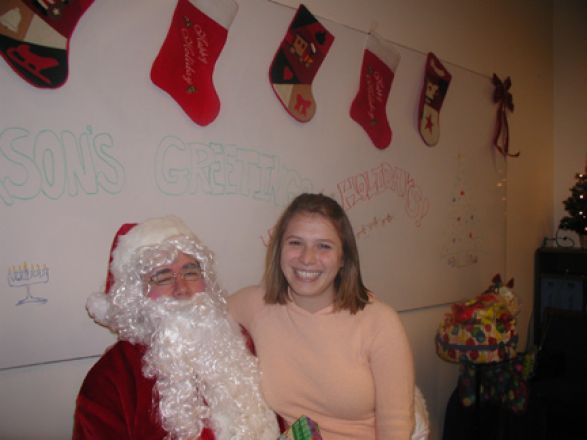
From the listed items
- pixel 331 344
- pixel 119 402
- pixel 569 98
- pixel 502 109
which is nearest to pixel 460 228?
pixel 502 109

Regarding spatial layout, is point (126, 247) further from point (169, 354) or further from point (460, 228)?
point (460, 228)

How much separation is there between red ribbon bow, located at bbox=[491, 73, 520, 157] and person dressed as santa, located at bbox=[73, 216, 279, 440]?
2.33m

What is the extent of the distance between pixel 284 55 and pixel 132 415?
4.76 ft

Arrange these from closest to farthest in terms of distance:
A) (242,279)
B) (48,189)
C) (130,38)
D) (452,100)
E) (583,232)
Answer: (48,189)
(130,38)
(242,279)
(452,100)
(583,232)

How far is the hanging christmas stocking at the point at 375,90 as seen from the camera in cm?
207

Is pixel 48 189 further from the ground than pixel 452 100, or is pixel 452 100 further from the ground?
pixel 452 100

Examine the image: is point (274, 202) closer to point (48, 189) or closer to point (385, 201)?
point (385, 201)

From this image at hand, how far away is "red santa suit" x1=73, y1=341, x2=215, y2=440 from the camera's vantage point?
1.06 m

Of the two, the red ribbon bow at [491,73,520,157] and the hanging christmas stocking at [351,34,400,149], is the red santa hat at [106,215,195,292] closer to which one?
the hanging christmas stocking at [351,34,400,149]

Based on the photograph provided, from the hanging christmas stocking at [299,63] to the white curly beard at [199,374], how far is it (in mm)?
965

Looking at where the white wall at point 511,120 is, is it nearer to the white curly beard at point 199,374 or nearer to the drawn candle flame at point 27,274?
the drawn candle flame at point 27,274

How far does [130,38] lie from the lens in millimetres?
1469

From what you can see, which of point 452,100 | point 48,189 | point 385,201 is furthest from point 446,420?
point 48,189

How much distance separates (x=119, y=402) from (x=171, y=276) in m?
0.36
